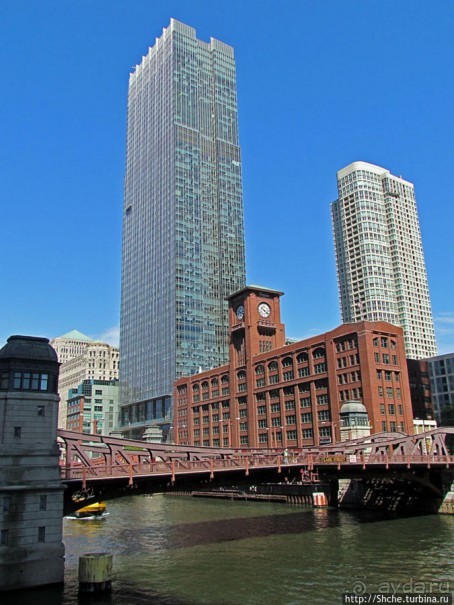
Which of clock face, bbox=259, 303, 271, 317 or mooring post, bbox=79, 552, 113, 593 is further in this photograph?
clock face, bbox=259, 303, 271, 317

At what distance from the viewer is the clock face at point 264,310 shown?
135000 mm

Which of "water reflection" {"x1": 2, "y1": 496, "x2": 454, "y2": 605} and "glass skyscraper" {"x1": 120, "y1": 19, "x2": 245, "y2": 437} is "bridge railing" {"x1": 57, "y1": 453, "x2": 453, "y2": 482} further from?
"glass skyscraper" {"x1": 120, "y1": 19, "x2": 245, "y2": 437}

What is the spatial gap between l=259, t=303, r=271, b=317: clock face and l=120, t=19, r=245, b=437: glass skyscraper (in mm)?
33517

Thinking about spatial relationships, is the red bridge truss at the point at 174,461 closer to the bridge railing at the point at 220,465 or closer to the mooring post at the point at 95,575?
the bridge railing at the point at 220,465

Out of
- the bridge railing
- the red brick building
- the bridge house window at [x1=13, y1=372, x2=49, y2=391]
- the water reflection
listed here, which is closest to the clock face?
the red brick building

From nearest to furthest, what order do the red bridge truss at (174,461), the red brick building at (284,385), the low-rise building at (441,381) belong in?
1. the red bridge truss at (174,461)
2. the red brick building at (284,385)
3. the low-rise building at (441,381)

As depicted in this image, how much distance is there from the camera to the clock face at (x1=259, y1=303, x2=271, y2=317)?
135000 millimetres

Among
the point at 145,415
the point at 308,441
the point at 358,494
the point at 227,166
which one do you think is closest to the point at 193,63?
the point at 227,166

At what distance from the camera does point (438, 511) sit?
65.9 meters

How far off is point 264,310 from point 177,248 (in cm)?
4790

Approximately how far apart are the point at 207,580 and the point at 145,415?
478ft

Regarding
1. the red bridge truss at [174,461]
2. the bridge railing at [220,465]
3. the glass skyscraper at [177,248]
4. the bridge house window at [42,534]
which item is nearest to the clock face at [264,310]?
the glass skyscraper at [177,248]

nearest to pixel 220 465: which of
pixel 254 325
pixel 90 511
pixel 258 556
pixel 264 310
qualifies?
pixel 258 556

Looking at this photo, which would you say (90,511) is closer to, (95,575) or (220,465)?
(220,465)
